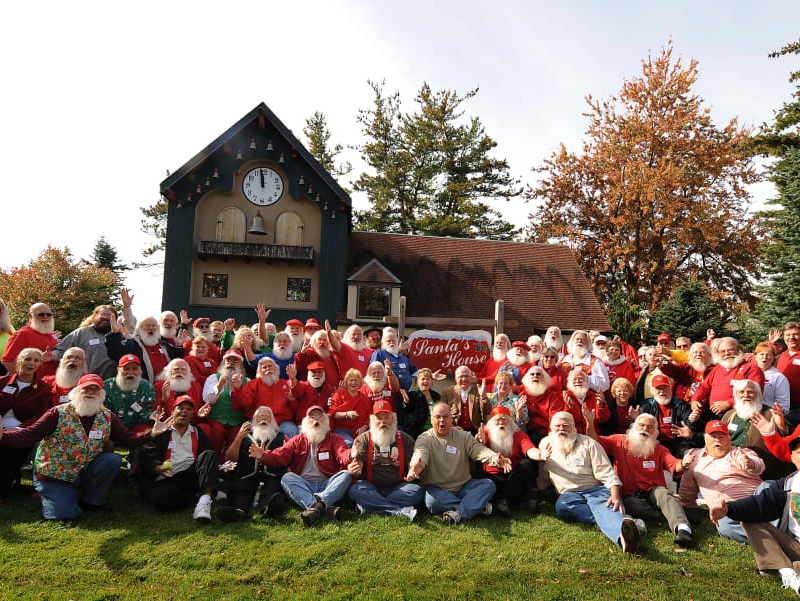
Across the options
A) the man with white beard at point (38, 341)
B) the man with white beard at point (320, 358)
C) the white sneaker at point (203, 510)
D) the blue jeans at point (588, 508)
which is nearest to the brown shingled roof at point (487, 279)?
the man with white beard at point (320, 358)

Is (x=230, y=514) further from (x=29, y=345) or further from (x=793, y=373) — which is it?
(x=793, y=373)

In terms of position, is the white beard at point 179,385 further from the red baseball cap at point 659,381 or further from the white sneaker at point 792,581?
the white sneaker at point 792,581

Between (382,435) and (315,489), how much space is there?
104cm

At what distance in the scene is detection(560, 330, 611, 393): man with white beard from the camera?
26.4 ft

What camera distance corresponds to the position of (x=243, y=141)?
21016mm

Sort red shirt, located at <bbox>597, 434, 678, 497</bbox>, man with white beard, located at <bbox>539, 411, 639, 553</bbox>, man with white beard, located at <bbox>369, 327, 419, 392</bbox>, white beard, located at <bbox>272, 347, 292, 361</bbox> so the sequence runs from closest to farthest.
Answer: man with white beard, located at <bbox>539, 411, 639, 553</bbox> < red shirt, located at <bbox>597, 434, 678, 497</bbox> < white beard, located at <bbox>272, 347, 292, 361</bbox> < man with white beard, located at <bbox>369, 327, 419, 392</bbox>

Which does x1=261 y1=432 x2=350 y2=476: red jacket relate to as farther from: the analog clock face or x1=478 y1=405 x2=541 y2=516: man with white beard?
the analog clock face

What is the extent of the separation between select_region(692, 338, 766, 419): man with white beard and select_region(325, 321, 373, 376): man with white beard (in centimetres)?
493

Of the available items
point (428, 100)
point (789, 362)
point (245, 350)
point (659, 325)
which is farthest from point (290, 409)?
point (428, 100)

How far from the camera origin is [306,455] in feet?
22.4

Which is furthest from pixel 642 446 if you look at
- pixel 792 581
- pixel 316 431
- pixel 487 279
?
pixel 487 279

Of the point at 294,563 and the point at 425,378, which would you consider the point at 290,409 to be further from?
the point at 294,563

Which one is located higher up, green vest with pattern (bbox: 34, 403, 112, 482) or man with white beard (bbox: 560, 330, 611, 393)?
man with white beard (bbox: 560, 330, 611, 393)

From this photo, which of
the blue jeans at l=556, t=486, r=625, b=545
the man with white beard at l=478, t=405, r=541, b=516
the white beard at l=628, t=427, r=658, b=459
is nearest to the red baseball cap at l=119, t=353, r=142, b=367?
the man with white beard at l=478, t=405, r=541, b=516
